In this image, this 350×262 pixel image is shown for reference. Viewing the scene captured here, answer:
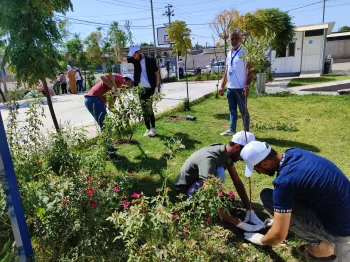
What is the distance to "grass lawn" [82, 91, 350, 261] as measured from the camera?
11.7ft

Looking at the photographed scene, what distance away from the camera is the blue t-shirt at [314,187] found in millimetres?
1881

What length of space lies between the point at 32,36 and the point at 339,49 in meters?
38.3

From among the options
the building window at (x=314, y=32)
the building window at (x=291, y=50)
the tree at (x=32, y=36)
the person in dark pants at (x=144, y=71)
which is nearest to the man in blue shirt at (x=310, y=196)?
the tree at (x=32, y=36)

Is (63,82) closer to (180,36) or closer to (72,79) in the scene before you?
(72,79)

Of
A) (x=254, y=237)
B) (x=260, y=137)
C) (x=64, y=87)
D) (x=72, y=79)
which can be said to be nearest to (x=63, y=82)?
(x=64, y=87)

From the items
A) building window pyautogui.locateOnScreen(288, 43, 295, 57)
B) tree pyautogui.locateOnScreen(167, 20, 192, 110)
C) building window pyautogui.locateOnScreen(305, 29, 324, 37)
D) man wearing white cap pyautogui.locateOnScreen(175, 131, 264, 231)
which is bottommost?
man wearing white cap pyautogui.locateOnScreen(175, 131, 264, 231)

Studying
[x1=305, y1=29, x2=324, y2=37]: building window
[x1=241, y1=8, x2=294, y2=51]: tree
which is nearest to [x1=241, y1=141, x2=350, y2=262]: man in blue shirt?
[x1=241, y1=8, x2=294, y2=51]: tree

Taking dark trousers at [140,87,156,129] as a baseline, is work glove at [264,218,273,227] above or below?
below

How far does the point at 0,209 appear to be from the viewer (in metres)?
2.18

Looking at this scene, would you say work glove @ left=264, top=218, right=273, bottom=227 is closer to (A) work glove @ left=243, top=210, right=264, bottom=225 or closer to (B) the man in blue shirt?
(A) work glove @ left=243, top=210, right=264, bottom=225

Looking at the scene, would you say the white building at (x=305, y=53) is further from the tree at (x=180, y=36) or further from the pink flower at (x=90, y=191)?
the pink flower at (x=90, y=191)

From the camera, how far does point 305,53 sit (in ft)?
59.6

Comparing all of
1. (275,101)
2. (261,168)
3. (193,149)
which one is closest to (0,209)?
(261,168)

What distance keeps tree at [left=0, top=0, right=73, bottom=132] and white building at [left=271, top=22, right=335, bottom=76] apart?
1540 cm
